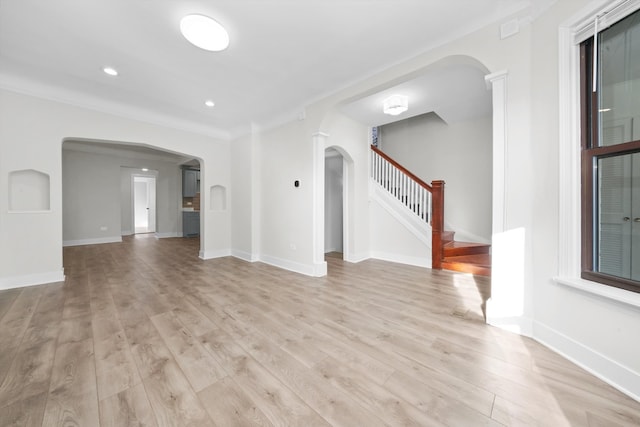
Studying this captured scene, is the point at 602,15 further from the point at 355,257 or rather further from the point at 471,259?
the point at 355,257

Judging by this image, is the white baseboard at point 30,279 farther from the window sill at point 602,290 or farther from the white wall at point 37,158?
the window sill at point 602,290

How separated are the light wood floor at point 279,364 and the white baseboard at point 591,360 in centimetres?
7

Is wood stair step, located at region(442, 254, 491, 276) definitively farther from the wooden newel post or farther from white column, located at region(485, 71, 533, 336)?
white column, located at region(485, 71, 533, 336)

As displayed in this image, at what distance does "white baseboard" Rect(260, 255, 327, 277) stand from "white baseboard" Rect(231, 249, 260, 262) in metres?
0.29

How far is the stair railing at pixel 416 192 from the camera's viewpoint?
429cm

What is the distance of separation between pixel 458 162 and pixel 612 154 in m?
3.93

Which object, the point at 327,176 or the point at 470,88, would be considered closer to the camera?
the point at 470,88

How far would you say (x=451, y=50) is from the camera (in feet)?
7.79

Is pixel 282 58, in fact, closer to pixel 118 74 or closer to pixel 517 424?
pixel 118 74

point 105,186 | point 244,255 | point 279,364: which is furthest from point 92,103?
point 279,364

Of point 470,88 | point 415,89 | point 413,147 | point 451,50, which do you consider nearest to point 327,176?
point 413,147

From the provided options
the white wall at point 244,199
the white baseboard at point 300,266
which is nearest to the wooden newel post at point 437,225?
the white baseboard at point 300,266

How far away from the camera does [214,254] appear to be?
5.36 metres

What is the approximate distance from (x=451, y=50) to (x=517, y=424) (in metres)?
3.01
